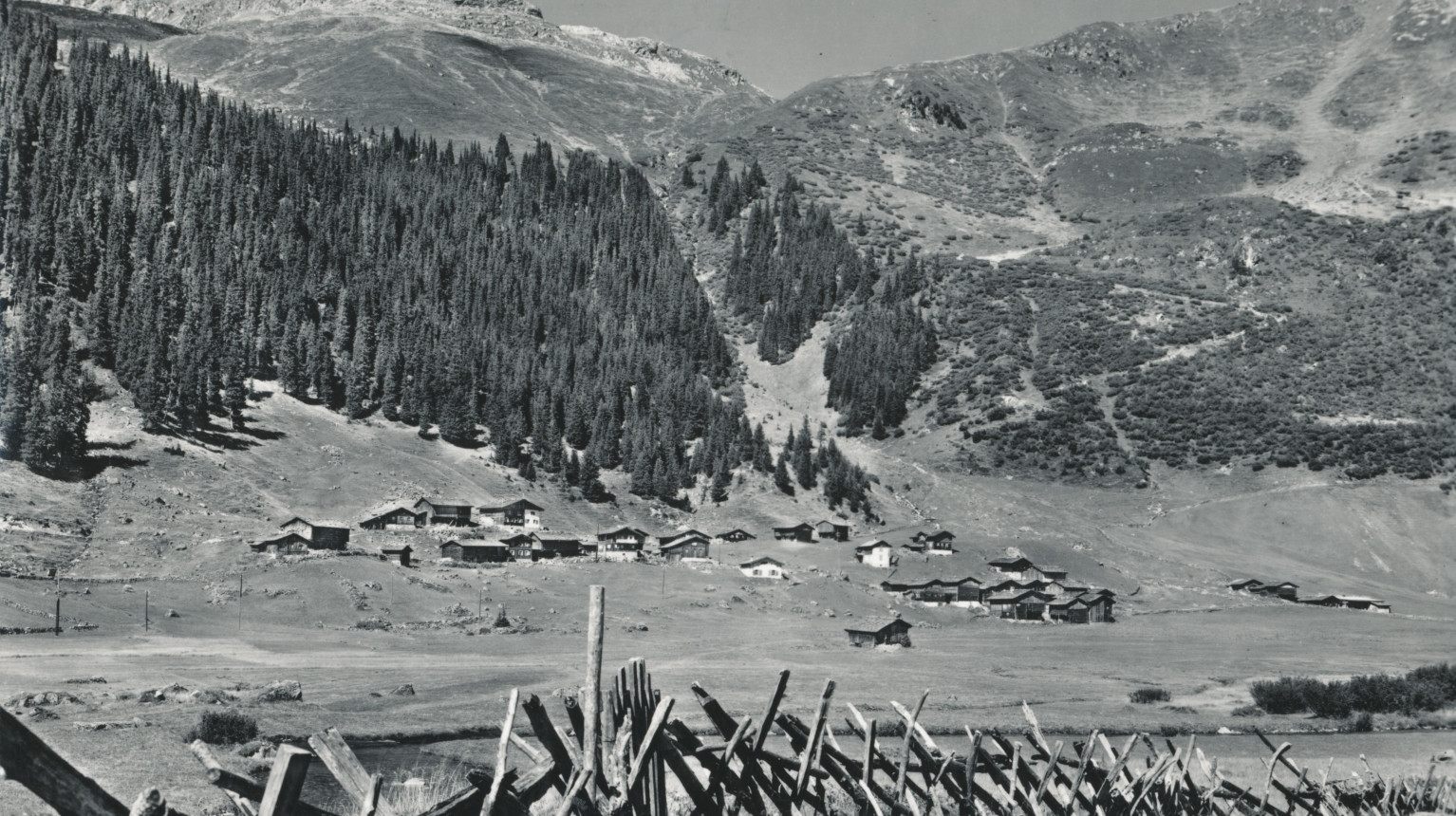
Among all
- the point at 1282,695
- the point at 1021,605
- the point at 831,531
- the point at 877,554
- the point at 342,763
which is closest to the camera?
the point at 342,763

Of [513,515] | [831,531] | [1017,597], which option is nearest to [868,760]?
[1017,597]

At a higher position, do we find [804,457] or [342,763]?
[342,763]

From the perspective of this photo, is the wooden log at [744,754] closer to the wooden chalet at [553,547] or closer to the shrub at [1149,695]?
the shrub at [1149,695]

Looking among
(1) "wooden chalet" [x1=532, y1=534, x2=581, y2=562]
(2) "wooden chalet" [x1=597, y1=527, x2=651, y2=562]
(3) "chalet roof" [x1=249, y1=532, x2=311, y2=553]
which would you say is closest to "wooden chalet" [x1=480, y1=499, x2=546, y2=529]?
(2) "wooden chalet" [x1=597, y1=527, x2=651, y2=562]

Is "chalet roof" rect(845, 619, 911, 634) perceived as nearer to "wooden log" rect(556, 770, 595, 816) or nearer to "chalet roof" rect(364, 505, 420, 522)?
"chalet roof" rect(364, 505, 420, 522)

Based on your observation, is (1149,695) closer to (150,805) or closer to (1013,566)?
(150,805)

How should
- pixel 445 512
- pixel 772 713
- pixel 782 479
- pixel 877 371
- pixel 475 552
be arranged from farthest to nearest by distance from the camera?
1. pixel 877 371
2. pixel 782 479
3. pixel 445 512
4. pixel 475 552
5. pixel 772 713
